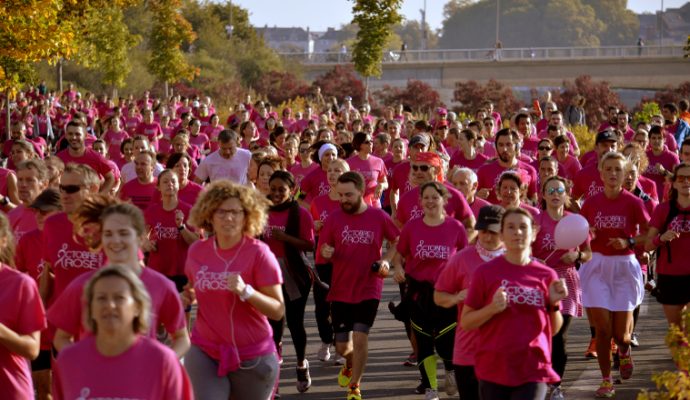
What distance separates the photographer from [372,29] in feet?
110

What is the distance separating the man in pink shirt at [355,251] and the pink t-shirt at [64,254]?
2464 mm

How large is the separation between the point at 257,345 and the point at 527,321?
4.73ft

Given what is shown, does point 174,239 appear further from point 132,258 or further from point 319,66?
point 319,66

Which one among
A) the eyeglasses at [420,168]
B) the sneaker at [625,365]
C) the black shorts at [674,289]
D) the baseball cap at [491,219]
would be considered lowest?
the sneaker at [625,365]

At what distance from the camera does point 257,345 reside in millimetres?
6914

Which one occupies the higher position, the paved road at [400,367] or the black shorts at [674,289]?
the black shorts at [674,289]

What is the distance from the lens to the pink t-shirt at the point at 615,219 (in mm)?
10266

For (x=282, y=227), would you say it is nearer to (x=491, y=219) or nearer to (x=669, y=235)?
(x=491, y=219)

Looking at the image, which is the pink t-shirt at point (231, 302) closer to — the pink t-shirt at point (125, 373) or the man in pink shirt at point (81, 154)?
the pink t-shirt at point (125, 373)

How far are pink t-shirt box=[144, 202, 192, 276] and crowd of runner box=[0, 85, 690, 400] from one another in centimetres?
2

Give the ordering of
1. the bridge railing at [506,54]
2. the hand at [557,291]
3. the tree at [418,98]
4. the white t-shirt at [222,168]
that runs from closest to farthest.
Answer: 1. the hand at [557,291]
2. the white t-shirt at [222,168]
3. the tree at [418,98]
4. the bridge railing at [506,54]

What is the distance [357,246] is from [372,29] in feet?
79.8

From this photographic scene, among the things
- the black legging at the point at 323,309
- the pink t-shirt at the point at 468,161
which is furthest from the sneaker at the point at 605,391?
the pink t-shirt at the point at 468,161

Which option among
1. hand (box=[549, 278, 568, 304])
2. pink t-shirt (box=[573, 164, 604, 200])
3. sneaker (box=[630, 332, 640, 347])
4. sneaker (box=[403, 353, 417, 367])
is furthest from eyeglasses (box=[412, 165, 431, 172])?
hand (box=[549, 278, 568, 304])
